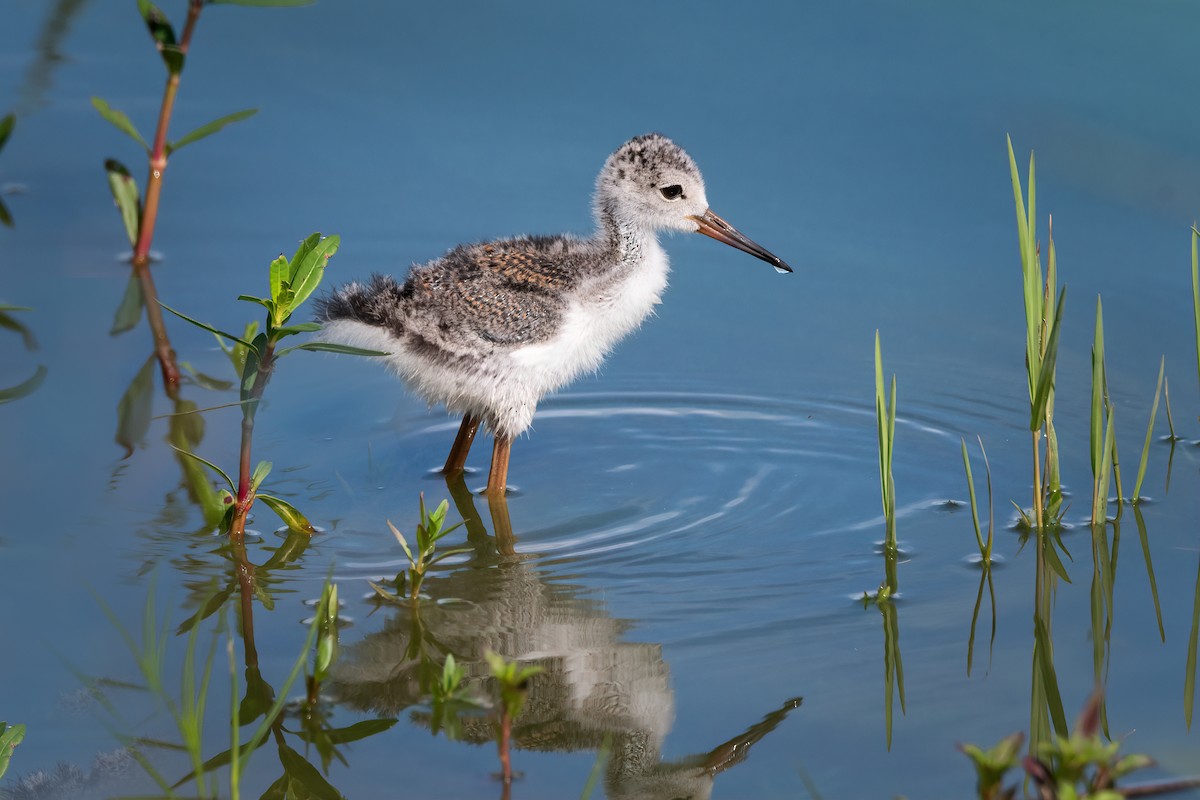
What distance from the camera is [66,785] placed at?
3.06m

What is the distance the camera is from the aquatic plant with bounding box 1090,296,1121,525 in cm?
394

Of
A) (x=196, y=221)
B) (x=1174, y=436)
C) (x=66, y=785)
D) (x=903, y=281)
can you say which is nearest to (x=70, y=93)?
(x=196, y=221)

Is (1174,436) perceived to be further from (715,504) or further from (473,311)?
(473,311)

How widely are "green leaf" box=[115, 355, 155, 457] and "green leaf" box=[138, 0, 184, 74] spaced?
1.05 metres

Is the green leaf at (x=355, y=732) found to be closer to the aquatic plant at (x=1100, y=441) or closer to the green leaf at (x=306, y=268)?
the green leaf at (x=306, y=268)

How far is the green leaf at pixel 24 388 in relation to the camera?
4913mm

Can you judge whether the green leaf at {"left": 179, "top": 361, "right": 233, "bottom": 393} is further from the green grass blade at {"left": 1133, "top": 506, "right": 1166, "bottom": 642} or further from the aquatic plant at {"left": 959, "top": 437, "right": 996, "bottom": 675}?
the green grass blade at {"left": 1133, "top": 506, "right": 1166, "bottom": 642}

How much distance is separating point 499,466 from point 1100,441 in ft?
6.06

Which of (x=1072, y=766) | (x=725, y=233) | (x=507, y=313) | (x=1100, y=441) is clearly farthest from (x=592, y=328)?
(x=1072, y=766)

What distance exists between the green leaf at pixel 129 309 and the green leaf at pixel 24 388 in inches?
15.8

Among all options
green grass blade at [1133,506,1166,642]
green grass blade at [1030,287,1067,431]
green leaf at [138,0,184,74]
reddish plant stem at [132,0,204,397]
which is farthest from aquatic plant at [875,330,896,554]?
green leaf at [138,0,184,74]

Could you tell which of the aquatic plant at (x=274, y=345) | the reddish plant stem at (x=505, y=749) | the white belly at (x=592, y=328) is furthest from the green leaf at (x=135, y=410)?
the reddish plant stem at (x=505, y=749)

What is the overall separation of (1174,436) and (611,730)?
236 centimetres

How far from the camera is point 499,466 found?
480cm
